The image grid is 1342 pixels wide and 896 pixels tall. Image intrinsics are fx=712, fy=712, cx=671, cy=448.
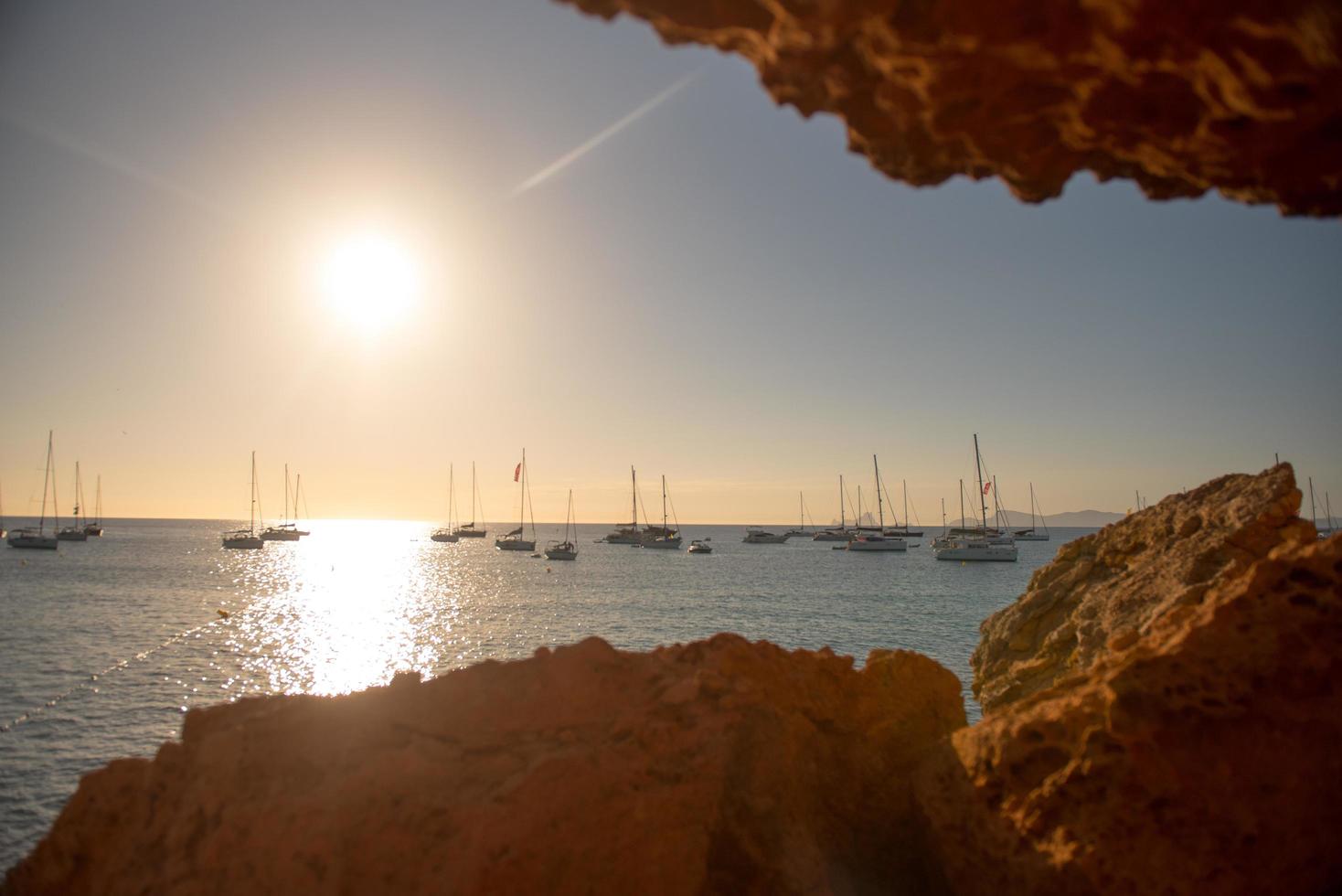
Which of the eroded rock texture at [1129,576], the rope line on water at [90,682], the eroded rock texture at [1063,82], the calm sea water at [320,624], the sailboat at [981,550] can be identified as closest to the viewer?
the eroded rock texture at [1063,82]

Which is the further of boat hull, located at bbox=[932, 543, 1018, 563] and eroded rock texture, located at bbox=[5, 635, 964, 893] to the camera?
boat hull, located at bbox=[932, 543, 1018, 563]

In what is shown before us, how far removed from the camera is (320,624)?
41406 mm

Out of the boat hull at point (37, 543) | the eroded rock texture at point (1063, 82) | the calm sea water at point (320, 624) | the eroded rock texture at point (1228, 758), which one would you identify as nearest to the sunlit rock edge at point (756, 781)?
the eroded rock texture at point (1228, 758)

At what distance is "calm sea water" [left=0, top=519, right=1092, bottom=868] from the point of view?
63.8ft

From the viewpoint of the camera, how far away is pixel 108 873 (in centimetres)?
546

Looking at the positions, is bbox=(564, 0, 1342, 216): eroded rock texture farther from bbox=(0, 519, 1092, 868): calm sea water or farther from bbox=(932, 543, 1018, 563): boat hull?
bbox=(932, 543, 1018, 563): boat hull

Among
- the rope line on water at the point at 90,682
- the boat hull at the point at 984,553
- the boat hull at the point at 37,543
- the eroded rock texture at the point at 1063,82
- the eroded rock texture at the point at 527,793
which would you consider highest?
the eroded rock texture at the point at 1063,82

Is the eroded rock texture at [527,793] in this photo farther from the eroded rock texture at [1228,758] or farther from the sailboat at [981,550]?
the sailboat at [981,550]

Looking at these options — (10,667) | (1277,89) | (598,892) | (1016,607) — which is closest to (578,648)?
(598,892)

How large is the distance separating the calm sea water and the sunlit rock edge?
1082cm

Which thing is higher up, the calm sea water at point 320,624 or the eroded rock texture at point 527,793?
the eroded rock texture at point 527,793

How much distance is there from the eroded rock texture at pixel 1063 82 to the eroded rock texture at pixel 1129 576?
11.7 ft

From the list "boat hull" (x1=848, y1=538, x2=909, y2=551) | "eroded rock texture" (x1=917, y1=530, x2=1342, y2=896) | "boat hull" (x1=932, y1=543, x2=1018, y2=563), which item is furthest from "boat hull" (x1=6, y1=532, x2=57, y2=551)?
"eroded rock texture" (x1=917, y1=530, x2=1342, y2=896)

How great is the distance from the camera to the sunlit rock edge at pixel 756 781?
5.05 m
